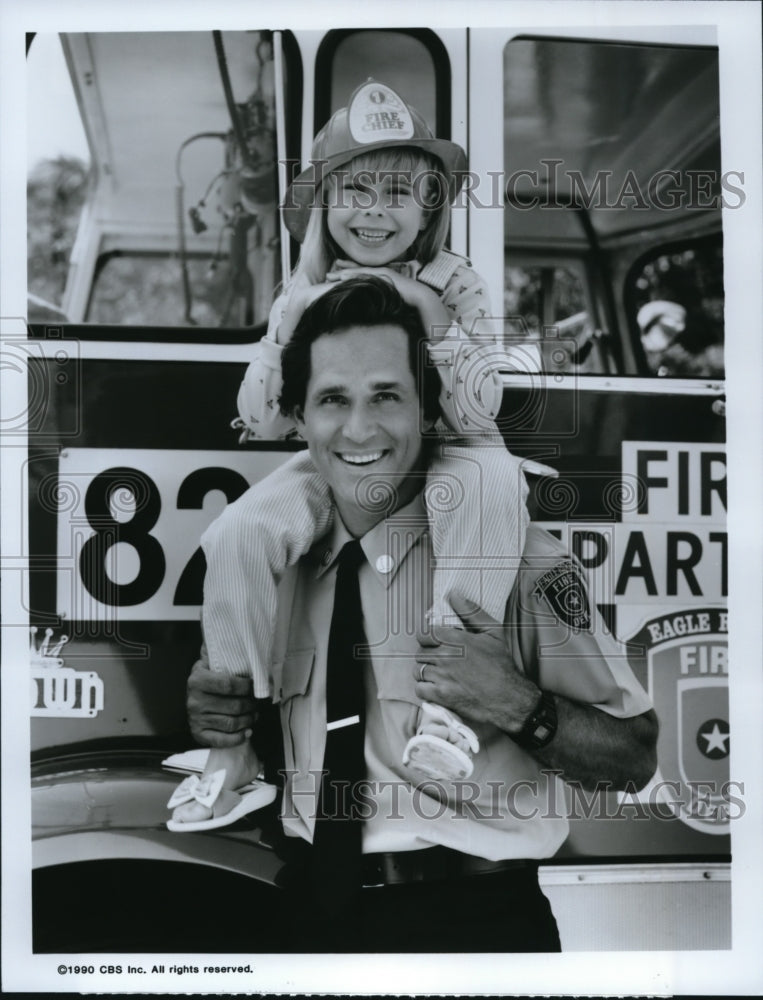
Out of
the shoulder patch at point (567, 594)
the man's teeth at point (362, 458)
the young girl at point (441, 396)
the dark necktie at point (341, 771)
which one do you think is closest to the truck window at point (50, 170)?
the young girl at point (441, 396)

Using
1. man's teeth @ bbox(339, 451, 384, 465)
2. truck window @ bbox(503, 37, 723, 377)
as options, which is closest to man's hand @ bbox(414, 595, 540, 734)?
man's teeth @ bbox(339, 451, 384, 465)

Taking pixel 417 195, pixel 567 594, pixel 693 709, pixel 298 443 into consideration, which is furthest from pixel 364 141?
pixel 693 709

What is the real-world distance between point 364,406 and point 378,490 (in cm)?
20

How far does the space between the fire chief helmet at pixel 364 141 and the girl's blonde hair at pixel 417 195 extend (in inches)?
0.5

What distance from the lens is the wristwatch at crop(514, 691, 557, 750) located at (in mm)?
2248

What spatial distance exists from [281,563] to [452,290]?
0.74 meters

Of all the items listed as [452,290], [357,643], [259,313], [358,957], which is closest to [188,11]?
[259,313]

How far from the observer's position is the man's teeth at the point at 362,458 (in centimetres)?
225

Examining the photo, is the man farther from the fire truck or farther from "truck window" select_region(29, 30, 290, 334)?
"truck window" select_region(29, 30, 290, 334)

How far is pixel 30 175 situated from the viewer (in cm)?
233

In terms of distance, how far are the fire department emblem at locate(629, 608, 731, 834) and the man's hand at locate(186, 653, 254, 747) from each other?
942 millimetres

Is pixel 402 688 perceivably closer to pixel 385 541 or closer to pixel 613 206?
pixel 385 541

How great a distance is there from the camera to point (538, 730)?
2248 millimetres

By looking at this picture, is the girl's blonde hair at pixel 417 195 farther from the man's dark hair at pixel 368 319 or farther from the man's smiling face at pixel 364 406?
the man's smiling face at pixel 364 406
